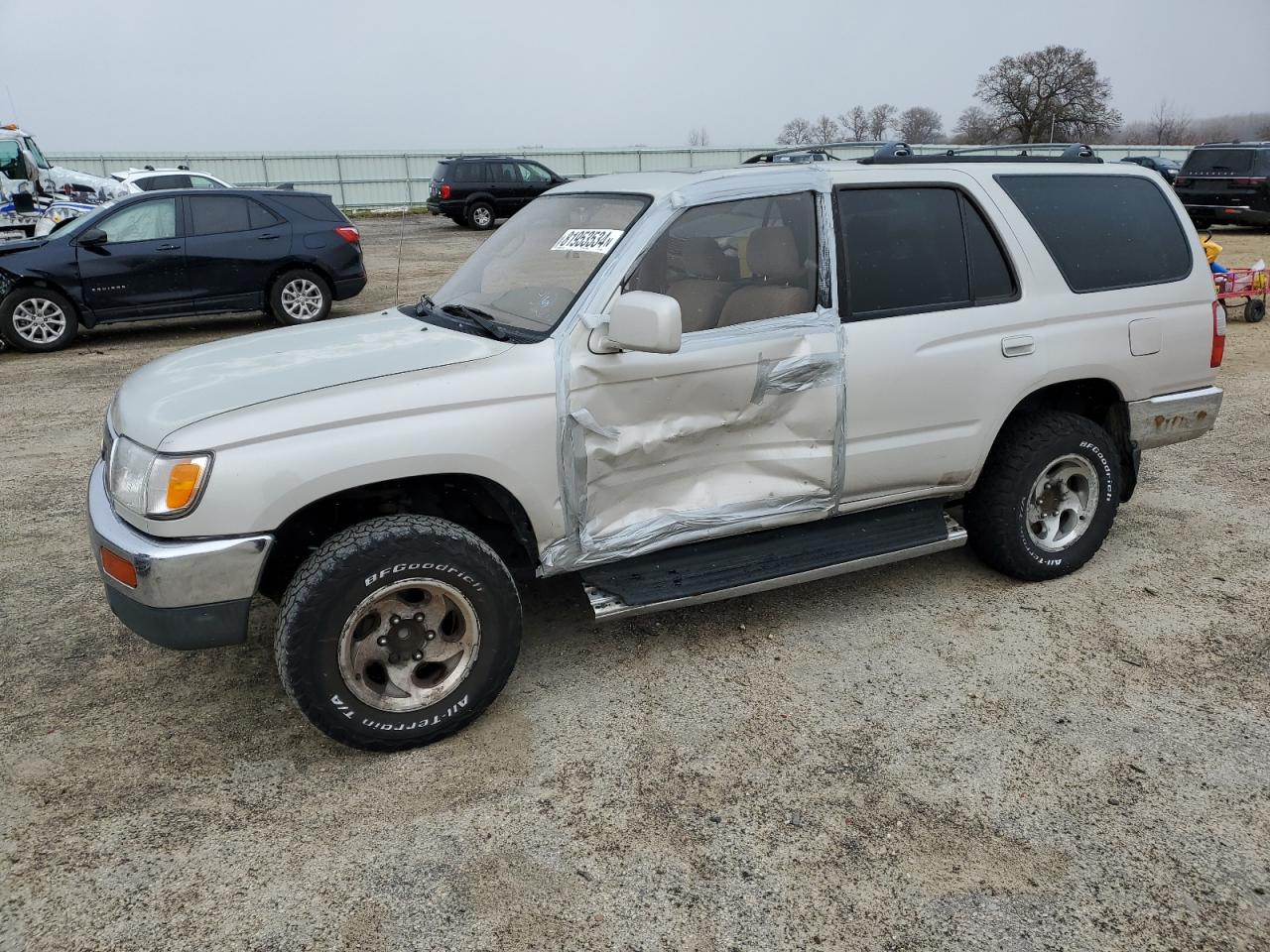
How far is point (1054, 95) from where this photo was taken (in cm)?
5975

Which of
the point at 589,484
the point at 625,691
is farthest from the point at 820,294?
the point at 625,691

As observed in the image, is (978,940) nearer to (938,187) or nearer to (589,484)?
(589,484)

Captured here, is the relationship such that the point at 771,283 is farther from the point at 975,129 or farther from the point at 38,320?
the point at 975,129

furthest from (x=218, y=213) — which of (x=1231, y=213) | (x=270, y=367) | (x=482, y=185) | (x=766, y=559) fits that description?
(x=1231, y=213)

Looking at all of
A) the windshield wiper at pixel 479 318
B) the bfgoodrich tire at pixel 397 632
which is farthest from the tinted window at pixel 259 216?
the bfgoodrich tire at pixel 397 632

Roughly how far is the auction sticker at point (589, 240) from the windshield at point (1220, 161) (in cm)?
2048

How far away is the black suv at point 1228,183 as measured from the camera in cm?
1914

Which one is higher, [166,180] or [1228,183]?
[166,180]

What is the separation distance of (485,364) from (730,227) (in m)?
1.15

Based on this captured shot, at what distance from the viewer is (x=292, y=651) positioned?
118 inches

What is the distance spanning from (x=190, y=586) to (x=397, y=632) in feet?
2.16

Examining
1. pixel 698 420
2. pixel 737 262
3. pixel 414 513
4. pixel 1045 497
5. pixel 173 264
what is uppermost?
pixel 173 264

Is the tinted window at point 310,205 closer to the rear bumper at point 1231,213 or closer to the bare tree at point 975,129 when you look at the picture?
the rear bumper at point 1231,213

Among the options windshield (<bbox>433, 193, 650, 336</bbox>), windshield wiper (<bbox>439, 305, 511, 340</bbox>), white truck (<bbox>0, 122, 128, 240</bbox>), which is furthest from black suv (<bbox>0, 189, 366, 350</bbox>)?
windshield wiper (<bbox>439, 305, 511, 340</bbox>)
